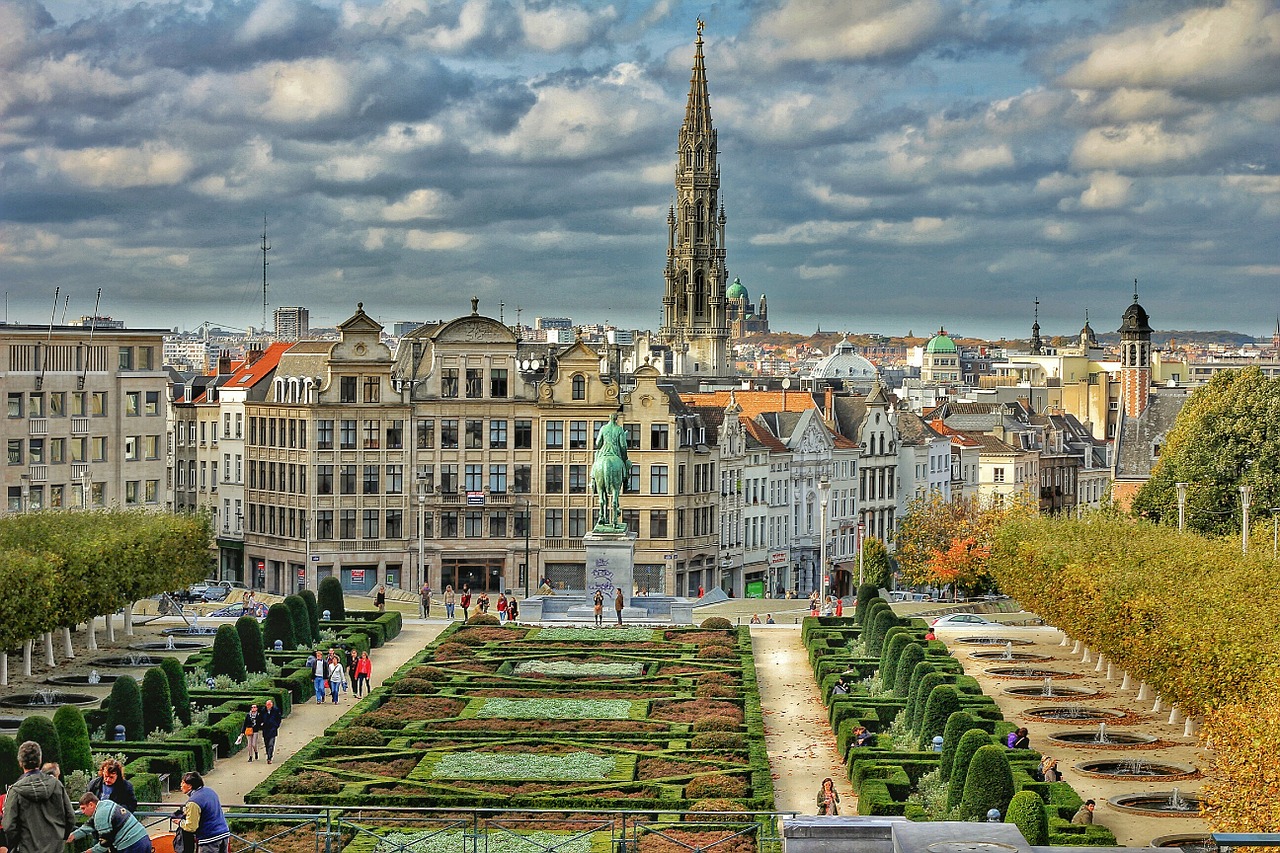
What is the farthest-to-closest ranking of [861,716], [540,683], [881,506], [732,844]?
[881,506], [540,683], [861,716], [732,844]

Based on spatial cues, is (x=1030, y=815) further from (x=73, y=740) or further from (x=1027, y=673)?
(x=1027, y=673)

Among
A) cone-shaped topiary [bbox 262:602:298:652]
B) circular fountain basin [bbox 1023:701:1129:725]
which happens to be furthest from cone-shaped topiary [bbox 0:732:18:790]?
→ circular fountain basin [bbox 1023:701:1129:725]

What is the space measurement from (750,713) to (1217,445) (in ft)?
178

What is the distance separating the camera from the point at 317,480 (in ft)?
370

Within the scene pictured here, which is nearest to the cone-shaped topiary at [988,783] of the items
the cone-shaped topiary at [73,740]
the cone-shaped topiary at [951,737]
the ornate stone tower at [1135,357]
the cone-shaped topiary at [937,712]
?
the cone-shaped topiary at [951,737]

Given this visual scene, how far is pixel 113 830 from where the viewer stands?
2930 cm

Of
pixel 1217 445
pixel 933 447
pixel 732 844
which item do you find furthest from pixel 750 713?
pixel 933 447

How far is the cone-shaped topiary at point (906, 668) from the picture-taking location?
200 feet

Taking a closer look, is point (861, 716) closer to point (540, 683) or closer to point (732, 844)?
point (540, 683)

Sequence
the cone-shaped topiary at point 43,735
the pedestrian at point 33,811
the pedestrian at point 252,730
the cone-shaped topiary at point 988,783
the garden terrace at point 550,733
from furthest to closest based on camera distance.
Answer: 1. the pedestrian at point 252,730
2. the garden terrace at point 550,733
3. the cone-shaped topiary at point 43,735
4. the cone-shaped topiary at point 988,783
5. the pedestrian at point 33,811

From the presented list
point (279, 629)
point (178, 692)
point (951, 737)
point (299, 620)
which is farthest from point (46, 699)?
point (951, 737)

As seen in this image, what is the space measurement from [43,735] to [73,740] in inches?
60.0

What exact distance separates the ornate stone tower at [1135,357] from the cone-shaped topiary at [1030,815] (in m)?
129

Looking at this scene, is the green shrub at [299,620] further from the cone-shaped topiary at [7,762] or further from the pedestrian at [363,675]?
the cone-shaped topiary at [7,762]
